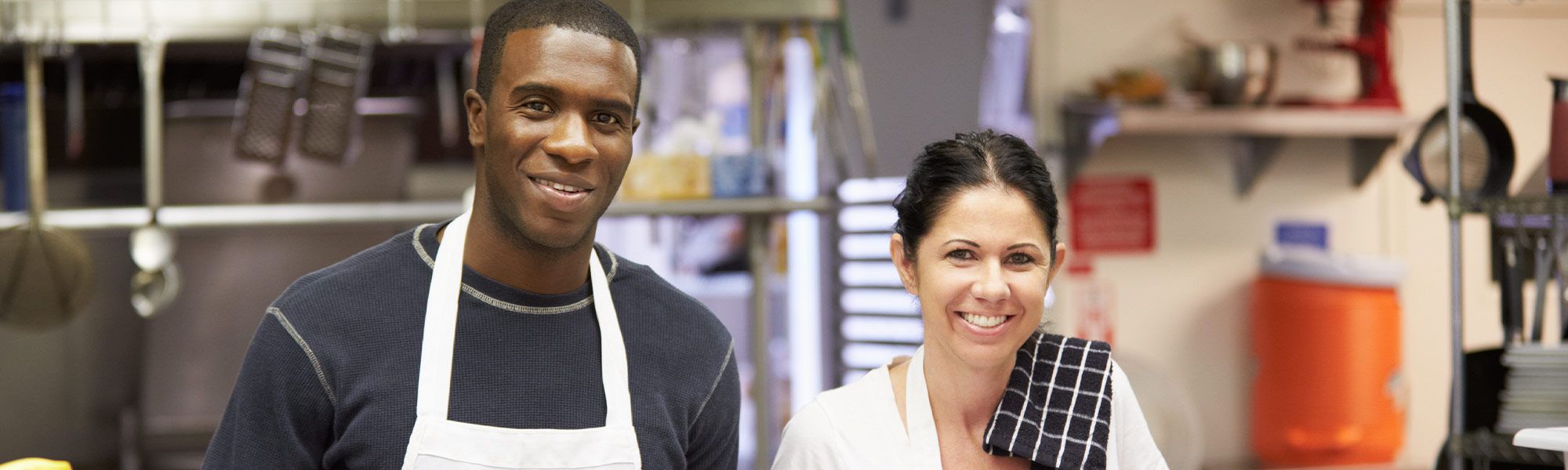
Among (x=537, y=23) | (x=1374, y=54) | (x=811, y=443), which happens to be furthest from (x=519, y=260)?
(x=1374, y=54)

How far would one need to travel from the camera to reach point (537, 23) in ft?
4.41

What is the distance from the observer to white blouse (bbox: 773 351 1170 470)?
155 cm

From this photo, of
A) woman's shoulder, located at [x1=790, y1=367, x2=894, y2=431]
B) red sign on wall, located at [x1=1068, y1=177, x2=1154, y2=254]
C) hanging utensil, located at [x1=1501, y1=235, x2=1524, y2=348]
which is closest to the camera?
woman's shoulder, located at [x1=790, y1=367, x2=894, y2=431]

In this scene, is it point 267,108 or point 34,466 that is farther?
point 267,108

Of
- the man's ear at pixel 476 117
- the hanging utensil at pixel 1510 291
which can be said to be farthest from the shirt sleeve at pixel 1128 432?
the hanging utensil at pixel 1510 291

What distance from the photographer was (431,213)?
291 centimetres

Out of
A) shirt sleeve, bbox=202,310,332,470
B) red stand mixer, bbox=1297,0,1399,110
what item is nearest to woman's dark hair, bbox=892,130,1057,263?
shirt sleeve, bbox=202,310,332,470

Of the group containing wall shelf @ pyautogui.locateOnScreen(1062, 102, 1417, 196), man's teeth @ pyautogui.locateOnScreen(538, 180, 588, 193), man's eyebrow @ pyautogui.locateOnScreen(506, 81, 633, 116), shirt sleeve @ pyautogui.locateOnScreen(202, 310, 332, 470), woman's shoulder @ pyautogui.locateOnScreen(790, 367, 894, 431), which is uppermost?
wall shelf @ pyautogui.locateOnScreen(1062, 102, 1417, 196)

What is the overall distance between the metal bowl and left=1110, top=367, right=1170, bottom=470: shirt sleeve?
7.39ft

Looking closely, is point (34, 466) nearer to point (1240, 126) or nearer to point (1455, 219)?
point (1455, 219)

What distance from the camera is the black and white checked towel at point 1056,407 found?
155 cm

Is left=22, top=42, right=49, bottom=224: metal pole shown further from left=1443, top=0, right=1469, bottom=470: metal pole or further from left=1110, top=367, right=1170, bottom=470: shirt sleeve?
left=1443, top=0, right=1469, bottom=470: metal pole

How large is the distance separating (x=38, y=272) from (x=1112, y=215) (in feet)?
9.89

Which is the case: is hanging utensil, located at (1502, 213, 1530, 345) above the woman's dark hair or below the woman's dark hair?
below
